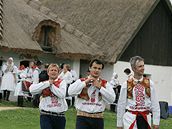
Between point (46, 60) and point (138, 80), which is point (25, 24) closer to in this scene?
point (46, 60)

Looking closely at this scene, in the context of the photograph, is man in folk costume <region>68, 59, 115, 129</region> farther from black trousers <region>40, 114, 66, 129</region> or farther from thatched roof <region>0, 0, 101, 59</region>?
thatched roof <region>0, 0, 101, 59</region>

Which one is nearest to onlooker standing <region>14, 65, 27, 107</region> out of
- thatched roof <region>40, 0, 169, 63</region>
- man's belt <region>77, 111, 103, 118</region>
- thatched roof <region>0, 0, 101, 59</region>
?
thatched roof <region>0, 0, 101, 59</region>

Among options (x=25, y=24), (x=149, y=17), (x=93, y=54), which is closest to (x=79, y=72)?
(x=93, y=54)

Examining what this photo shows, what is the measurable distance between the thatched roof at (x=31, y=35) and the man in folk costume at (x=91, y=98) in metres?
15.0

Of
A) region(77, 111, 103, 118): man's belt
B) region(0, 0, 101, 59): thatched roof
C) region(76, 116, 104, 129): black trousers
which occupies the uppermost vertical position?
region(0, 0, 101, 59): thatched roof

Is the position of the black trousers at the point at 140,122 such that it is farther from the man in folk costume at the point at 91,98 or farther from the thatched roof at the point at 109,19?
the thatched roof at the point at 109,19

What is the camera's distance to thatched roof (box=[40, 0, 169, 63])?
94.0 ft

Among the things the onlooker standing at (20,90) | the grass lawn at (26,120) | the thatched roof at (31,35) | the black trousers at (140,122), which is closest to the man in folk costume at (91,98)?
the black trousers at (140,122)

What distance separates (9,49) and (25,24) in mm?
3165

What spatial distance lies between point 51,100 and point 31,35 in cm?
1676

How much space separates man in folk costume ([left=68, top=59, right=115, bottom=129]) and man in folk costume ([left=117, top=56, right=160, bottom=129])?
0.84ft

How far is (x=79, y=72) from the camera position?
28.0 meters

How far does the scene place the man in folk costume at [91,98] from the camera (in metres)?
7.89

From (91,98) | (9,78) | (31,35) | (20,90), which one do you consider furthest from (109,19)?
(91,98)
